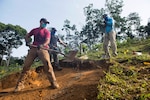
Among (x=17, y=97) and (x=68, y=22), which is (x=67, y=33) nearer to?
(x=68, y=22)

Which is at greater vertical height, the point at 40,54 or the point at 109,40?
the point at 109,40

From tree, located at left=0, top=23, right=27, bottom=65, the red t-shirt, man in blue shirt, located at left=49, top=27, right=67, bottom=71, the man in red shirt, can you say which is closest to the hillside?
the man in red shirt

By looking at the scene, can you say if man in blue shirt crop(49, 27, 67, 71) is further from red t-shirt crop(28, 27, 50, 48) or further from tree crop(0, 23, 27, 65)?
tree crop(0, 23, 27, 65)

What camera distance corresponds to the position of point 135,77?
7.88m

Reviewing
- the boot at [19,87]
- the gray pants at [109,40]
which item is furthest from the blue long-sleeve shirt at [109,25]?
the boot at [19,87]

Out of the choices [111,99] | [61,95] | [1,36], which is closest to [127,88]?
[111,99]

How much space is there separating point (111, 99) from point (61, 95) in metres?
1.79

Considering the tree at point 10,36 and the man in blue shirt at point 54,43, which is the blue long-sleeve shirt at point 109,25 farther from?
the tree at point 10,36

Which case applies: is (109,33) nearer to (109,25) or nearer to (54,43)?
(109,25)

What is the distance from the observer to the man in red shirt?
8391mm

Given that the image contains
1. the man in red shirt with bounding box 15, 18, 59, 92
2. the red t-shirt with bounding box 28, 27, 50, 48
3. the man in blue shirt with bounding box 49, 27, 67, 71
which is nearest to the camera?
the man in red shirt with bounding box 15, 18, 59, 92

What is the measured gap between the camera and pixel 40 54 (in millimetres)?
8469

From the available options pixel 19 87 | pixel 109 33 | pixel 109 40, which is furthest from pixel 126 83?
pixel 109 40

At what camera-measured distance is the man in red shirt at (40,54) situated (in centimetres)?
839
